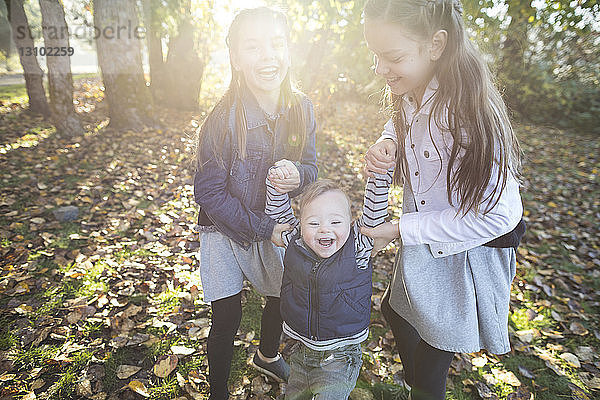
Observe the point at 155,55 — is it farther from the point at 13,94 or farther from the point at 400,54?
the point at 400,54

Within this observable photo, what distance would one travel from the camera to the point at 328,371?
2.01 meters

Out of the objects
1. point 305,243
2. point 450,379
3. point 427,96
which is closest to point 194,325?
point 305,243

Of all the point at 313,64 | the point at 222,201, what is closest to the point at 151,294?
the point at 222,201

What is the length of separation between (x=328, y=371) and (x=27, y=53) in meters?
10.1

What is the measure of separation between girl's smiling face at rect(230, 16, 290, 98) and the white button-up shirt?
72 cm

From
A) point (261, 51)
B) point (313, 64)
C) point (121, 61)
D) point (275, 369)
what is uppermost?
point (261, 51)

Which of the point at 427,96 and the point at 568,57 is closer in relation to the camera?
the point at 427,96

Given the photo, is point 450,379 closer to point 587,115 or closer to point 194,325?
point 194,325

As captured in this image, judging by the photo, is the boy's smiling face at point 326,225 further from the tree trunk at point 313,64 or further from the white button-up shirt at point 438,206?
the tree trunk at point 313,64

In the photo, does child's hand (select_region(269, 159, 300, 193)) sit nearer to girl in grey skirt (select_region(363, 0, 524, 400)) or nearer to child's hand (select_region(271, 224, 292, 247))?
child's hand (select_region(271, 224, 292, 247))

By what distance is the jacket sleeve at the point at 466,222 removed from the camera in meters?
1.67

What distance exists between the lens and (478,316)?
189 cm

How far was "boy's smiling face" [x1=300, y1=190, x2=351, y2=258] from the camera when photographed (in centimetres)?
193

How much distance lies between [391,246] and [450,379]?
205 cm
